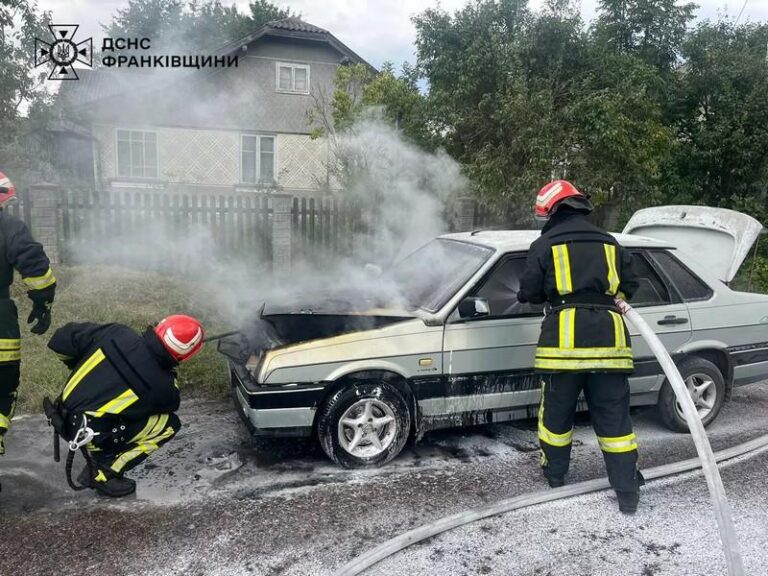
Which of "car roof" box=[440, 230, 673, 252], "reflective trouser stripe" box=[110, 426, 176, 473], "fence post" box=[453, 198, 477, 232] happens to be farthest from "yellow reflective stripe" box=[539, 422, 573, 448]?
"fence post" box=[453, 198, 477, 232]

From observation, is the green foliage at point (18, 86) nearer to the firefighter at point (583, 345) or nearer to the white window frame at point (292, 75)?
the white window frame at point (292, 75)

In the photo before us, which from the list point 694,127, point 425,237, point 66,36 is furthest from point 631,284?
point 66,36

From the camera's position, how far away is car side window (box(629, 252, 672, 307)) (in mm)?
4520

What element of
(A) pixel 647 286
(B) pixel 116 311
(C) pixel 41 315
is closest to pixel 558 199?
(A) pixel 647 286

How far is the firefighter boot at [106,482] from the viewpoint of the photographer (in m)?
3.46

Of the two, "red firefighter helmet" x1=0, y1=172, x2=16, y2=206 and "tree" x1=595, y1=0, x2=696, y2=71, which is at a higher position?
"tree" x1=595, y1=0, x2=696, y2=71

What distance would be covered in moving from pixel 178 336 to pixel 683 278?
377cm

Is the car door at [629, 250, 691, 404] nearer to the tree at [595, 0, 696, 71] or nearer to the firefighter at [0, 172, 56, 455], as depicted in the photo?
the firefighter at [0, 172, 56, 455]

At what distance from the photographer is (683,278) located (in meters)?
4.70

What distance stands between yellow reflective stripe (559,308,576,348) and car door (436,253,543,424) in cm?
65

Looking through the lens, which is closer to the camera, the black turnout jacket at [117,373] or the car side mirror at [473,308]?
the black turnout jacket at [117,373]

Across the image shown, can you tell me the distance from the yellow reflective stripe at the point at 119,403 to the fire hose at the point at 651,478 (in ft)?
4.94

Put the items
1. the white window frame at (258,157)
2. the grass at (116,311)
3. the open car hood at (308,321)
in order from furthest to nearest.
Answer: the white window frame at (258,157) < the grass at (116,311) < the open car hood at (308,321)

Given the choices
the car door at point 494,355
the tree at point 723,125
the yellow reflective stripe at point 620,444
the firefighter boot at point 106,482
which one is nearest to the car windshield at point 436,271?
the car door at point 494,355
